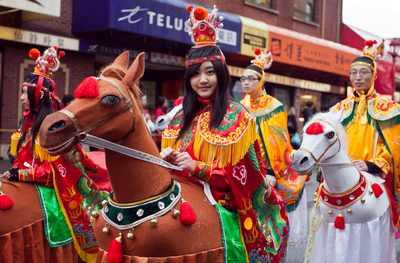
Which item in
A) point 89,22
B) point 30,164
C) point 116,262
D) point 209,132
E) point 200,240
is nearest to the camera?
point 116,262

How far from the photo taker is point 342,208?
481cm

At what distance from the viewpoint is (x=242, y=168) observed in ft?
11.5

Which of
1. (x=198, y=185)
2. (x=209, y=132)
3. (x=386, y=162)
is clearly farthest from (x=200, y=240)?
(x=386, y=162)

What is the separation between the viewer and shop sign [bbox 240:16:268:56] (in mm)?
17125

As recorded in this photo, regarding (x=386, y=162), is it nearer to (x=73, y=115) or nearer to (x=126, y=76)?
(x=126, y=76)

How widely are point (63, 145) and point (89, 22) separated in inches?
429

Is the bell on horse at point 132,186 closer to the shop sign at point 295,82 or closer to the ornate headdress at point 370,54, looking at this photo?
the ornate headdress at point 370,54

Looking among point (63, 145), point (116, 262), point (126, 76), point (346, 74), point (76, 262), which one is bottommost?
point (76, 262)

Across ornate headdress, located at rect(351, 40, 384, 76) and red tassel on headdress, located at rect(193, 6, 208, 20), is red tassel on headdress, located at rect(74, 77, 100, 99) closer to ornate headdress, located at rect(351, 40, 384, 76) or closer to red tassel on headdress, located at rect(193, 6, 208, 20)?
red tassel on headdress, located at rect(193, 6, 208, 20)

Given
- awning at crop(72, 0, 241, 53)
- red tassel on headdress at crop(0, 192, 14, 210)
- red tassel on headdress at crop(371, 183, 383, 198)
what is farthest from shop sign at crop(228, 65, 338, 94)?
red tassel on headdress at crop(0, 192, 14, 210)

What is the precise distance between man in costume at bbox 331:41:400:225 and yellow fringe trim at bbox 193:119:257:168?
205 centimetres

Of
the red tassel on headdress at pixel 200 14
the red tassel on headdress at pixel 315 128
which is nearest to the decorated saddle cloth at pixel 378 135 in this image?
the red tassel on headdress at pixel 315 128

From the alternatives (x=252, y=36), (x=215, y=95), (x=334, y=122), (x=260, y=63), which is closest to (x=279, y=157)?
(x=260, y=63)

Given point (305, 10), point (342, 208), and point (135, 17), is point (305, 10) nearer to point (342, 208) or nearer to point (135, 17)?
point (135, 17)
